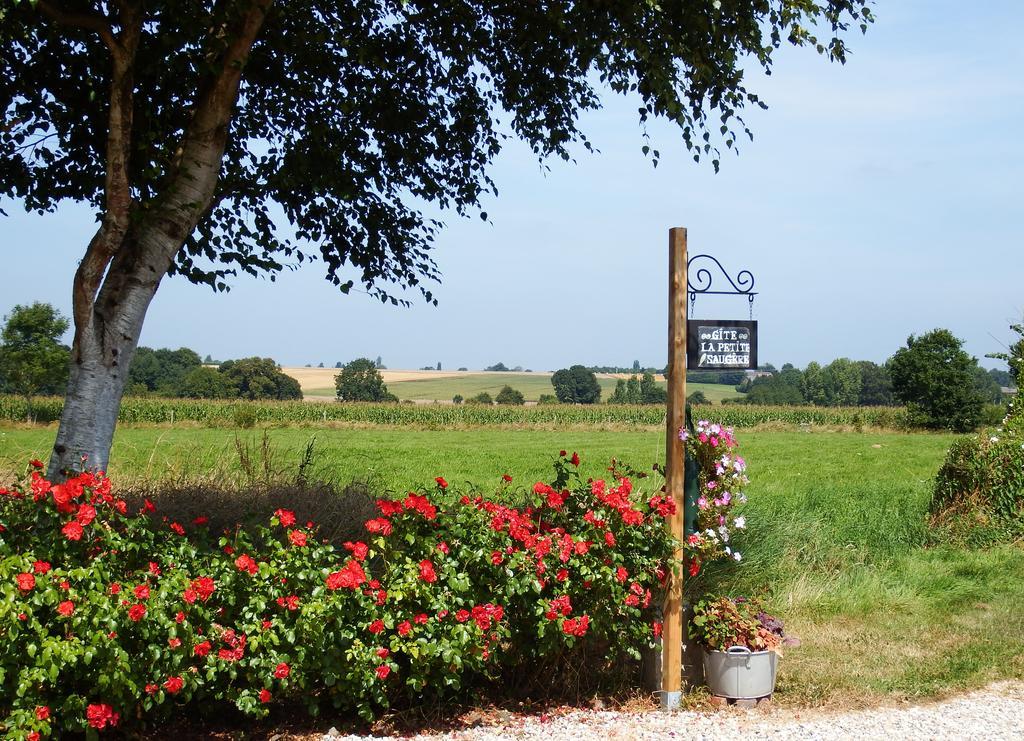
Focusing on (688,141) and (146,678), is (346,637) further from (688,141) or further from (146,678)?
(688,141)

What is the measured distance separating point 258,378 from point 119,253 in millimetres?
58901

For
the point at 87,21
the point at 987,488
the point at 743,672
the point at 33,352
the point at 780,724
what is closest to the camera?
the point at 780,724

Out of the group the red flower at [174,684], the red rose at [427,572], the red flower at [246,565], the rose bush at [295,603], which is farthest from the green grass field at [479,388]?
the red flower at [174,684]

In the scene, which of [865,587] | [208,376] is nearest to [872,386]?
[208,376]

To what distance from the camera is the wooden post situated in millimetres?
5039

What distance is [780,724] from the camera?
4.80 meters

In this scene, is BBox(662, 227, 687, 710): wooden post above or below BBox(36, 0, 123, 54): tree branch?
below

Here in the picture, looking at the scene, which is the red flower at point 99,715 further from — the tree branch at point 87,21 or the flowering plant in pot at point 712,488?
the tree branch at point 87,21

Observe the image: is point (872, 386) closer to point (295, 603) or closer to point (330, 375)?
point (330, 375)

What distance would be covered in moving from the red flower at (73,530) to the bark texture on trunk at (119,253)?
1627 mm

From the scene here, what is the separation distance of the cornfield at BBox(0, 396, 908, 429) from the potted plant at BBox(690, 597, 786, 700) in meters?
28.3

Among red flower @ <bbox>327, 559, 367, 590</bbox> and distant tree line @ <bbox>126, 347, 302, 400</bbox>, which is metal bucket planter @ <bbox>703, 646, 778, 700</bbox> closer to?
red flower @ <bbox>327, 559, 367, 590</bbox>


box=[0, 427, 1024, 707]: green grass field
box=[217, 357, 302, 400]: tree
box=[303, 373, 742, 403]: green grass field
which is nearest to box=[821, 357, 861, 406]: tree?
box=[303, 373, 742, 403]: green grass field

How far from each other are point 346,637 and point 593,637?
153cm
